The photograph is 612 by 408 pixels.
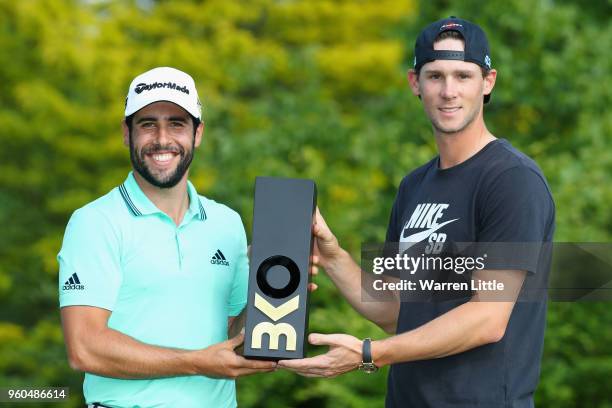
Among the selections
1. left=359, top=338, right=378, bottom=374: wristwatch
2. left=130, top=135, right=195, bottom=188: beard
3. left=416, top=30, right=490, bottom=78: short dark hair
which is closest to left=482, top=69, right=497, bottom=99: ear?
left=416, top=30, right=490, bottom=78: short dark hair

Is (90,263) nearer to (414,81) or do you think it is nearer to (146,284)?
(146,284)

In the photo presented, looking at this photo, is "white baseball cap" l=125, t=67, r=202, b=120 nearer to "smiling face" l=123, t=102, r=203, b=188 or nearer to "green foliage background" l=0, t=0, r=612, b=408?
"smiling face" l=123, t=102, r=203, b=188

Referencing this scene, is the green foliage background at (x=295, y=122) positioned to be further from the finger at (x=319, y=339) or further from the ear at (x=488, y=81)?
the finger at (x=319, y=339)

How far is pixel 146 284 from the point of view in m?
3.76

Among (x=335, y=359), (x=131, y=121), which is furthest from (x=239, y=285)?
(x=131, y=121)

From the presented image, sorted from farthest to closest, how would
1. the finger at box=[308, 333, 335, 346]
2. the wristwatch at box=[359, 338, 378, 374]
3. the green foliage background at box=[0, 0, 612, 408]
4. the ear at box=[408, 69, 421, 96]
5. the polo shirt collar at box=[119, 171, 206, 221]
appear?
the green foliage background at box=[0, 0, 612, 408], the ear at box=[408, 69, 421, 96], the polo shirt collar at box=[119, 171, 206, 221], the wristwatch at box=[359, 338, 378, 374], the finger at box=[308, 333, 335, 346]

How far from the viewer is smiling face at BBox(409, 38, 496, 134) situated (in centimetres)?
391

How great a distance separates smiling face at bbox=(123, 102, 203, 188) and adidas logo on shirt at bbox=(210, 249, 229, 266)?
0.35 m

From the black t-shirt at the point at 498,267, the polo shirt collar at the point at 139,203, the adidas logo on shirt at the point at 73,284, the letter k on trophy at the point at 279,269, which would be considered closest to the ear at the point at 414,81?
the black t-shirt at the point at 498,267

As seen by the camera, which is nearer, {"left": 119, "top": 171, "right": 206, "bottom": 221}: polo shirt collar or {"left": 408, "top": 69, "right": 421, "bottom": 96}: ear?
{"left": 119, "top": 171, "right": 206, "bottom": 221}: polo shirt collar

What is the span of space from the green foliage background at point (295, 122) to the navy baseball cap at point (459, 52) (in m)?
4.19

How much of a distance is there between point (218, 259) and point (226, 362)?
56cm

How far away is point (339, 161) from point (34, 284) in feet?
26.1

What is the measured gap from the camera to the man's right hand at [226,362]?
141 inches
